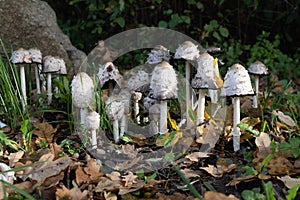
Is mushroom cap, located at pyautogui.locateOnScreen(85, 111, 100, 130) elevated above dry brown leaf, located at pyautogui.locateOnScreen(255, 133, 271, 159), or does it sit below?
above

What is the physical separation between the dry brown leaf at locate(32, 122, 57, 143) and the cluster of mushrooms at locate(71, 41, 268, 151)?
0.85 feet

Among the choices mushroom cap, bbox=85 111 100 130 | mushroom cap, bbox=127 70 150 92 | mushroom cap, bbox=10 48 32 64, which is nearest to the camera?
mushroom cap, bbox=85 111 100 130

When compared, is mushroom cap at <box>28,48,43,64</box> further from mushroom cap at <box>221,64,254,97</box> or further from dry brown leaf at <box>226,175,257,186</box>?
dry brown leaf at <box>226,175,257,186</box>

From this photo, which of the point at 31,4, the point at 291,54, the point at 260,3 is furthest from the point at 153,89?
the point at 291,54

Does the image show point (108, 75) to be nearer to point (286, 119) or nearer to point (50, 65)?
point (50, 65)

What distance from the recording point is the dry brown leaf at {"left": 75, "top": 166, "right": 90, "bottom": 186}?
235cm

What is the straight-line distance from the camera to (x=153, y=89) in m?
2.69

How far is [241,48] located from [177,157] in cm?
399

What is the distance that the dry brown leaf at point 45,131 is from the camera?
3045 millimetres

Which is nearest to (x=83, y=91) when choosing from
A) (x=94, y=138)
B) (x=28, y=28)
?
(x=94, y=138)

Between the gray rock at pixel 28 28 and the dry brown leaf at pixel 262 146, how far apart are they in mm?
2594

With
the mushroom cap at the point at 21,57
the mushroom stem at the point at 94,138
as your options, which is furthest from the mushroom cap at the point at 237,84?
the mushroom cap at the point at 21,57

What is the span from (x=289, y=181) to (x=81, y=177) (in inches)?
45.8

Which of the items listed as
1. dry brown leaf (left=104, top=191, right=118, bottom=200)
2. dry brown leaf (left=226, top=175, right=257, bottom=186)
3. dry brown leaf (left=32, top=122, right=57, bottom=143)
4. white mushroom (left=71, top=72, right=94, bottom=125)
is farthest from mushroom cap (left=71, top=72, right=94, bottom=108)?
dry brown leaf (left=226, top=175, right=257, bottom=186)
